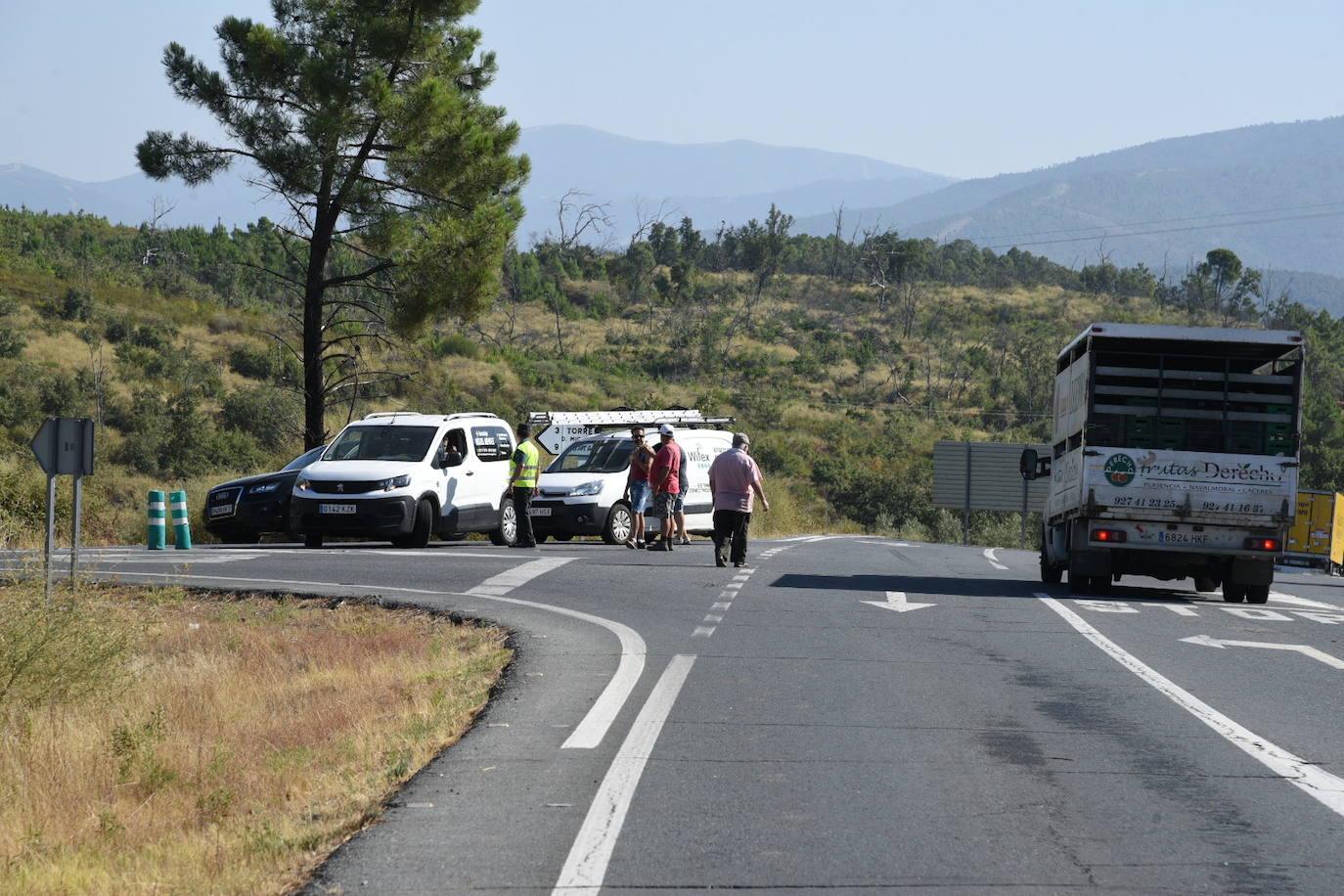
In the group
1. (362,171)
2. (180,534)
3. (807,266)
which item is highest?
(807,266)

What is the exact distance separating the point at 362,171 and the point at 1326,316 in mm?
97981

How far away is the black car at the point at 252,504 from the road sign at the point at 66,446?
776 centimetres

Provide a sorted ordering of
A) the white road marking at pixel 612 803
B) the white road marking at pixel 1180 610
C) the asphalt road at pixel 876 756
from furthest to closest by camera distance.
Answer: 1. the white road marking at pixel 1180 610
2. the asphalt road at pixel 876 756
3. the white road marking at pixel 612 803

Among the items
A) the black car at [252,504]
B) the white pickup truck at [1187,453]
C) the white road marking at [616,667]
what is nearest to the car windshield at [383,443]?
the black car at [252,504]

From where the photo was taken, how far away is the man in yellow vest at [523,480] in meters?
22.2

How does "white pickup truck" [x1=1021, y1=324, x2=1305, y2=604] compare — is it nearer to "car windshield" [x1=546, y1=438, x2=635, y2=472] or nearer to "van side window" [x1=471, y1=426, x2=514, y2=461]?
"car windshield" [x1=546, y1=438, x2=635, y2=472]

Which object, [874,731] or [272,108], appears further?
[272,108]

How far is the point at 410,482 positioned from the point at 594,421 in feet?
27.8

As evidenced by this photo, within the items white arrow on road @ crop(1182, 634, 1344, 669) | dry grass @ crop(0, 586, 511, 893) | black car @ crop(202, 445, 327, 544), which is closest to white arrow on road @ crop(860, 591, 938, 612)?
white arrow on road @ crop(1182, 634, 1344, 669)

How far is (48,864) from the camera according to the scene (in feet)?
20.9

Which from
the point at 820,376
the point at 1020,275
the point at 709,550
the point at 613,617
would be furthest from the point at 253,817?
the point at 1020,275

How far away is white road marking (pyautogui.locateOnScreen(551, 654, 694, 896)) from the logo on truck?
29.1ft

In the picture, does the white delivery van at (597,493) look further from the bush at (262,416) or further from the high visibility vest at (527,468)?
the bush at (262,416)

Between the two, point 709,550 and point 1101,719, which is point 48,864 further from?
point 709,550
